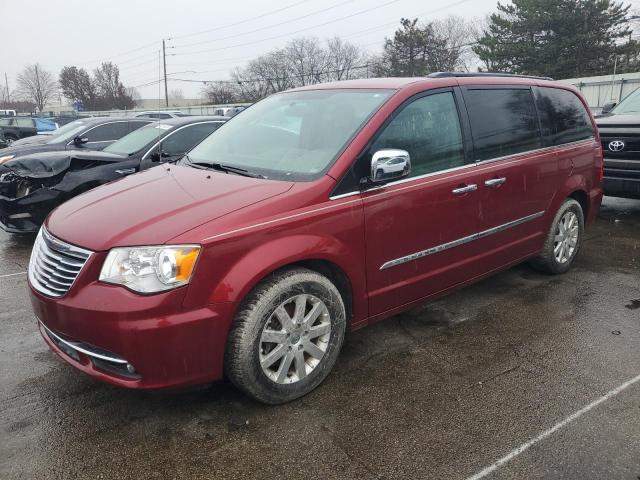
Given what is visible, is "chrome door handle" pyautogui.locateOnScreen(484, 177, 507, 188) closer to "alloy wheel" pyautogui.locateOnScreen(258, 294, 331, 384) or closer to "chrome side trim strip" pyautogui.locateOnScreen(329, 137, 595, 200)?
"chrome side trim strip" pyautogui.locateOnScreen(329, 137, 595, 200)

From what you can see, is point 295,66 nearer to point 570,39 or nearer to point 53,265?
point 570,39

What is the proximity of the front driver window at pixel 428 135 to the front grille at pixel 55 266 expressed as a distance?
68.1 inches

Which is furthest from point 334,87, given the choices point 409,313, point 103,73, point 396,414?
point 103,73

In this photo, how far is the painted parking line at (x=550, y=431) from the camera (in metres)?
2.39

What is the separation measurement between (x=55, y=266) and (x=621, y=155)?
6.69m

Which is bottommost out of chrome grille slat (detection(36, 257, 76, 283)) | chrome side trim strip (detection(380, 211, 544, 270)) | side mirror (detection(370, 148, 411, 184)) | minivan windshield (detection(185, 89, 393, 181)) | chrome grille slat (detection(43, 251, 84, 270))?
chrome side trim strip (detection(380, 211, 544, 270))

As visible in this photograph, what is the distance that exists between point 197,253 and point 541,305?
9.98ft

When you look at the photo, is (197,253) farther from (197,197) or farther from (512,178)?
(512,178)

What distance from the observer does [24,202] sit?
6.03m

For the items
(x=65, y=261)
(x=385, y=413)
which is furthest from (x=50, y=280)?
Result: (x=385, y=413)

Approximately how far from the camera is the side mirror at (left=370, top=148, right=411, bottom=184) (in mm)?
3049

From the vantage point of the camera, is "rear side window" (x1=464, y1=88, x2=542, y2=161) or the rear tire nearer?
"rear side window" (x1=464, y1=88, x2=542, y2=161)

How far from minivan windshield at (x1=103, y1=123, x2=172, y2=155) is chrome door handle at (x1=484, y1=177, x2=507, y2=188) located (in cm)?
514

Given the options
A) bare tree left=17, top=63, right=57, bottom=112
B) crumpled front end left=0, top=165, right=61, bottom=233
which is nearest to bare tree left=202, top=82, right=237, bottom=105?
bare tree left=17, top=63, right=57, bottom=112
